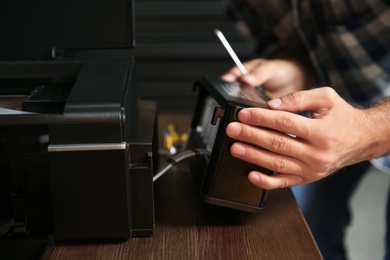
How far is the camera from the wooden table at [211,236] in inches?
25.1

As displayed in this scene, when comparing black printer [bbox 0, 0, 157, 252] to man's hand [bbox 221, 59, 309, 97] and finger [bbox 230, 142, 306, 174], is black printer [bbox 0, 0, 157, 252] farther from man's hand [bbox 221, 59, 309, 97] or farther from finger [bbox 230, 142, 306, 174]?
man's hand [bbox 221, 59, 309, 97]

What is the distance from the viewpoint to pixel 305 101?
26.4 inches

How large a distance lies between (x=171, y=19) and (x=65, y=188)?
123cm

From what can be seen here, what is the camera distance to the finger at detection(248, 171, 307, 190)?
2.16 feet

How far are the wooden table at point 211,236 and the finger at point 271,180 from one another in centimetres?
7

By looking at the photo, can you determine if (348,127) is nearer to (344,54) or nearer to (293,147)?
A: (293,147)

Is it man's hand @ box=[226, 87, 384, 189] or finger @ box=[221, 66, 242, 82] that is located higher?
man's hand @ box=[226, 87, 384, 189]

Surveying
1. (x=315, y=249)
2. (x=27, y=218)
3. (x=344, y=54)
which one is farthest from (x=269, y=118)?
(x=344, y=54)

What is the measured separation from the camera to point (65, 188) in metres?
0.63

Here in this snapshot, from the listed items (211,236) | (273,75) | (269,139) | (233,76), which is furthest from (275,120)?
(273,75)

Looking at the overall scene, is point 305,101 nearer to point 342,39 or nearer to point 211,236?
point 211,236

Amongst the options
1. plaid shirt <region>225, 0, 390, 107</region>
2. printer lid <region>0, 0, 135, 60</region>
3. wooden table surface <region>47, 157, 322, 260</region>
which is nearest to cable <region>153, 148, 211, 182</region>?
wooden table surface <region>47, 157, 322, 260</region>

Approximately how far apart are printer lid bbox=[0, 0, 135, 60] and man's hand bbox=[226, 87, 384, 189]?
0.87 feet

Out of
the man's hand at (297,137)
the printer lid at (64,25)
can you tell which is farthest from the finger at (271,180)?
the printer lid at (64,25)
